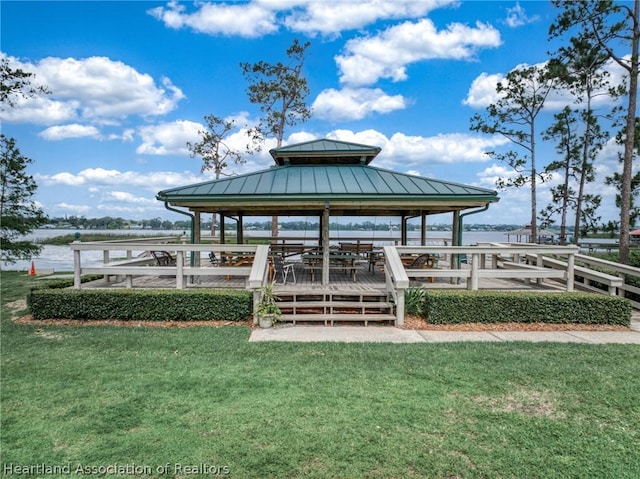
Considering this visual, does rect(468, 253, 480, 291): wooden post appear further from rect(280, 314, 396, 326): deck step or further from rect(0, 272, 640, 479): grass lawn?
rect(0, 272, 640, 479): grass lawn

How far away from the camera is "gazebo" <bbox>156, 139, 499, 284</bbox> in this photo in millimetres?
8844

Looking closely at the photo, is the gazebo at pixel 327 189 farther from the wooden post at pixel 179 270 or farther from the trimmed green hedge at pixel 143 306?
the trimmed green hedge at pixel 143 306

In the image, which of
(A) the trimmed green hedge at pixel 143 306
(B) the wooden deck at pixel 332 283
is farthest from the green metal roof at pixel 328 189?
(A) the trimmed green hedge at pixel 143 306

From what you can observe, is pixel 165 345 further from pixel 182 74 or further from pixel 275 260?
pixel 182 74

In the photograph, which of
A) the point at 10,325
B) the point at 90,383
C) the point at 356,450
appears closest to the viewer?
the point at 356,450

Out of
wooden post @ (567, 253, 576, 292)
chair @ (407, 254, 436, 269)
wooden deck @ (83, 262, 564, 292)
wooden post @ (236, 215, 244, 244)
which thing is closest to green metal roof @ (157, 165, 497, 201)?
chair @ (407, 254, 436, 269)

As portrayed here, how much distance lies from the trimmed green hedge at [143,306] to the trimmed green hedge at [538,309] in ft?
13.8

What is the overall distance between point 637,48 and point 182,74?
1679 cm

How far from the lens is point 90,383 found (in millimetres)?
4402

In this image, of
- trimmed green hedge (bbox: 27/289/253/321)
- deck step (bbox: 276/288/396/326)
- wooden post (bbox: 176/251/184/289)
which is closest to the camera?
trimmed green hedge (bbox: 27/289/253/321)

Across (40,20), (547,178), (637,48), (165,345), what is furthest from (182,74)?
(547,178)

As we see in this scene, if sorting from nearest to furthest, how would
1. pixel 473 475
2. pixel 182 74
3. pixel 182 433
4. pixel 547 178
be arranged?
pixel 473 475 → pixel 182 433 → pixel 182 74 → pixel 547 178

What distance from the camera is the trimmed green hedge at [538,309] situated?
24.4 ft

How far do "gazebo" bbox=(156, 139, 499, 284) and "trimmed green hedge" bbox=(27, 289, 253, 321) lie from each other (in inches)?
101
